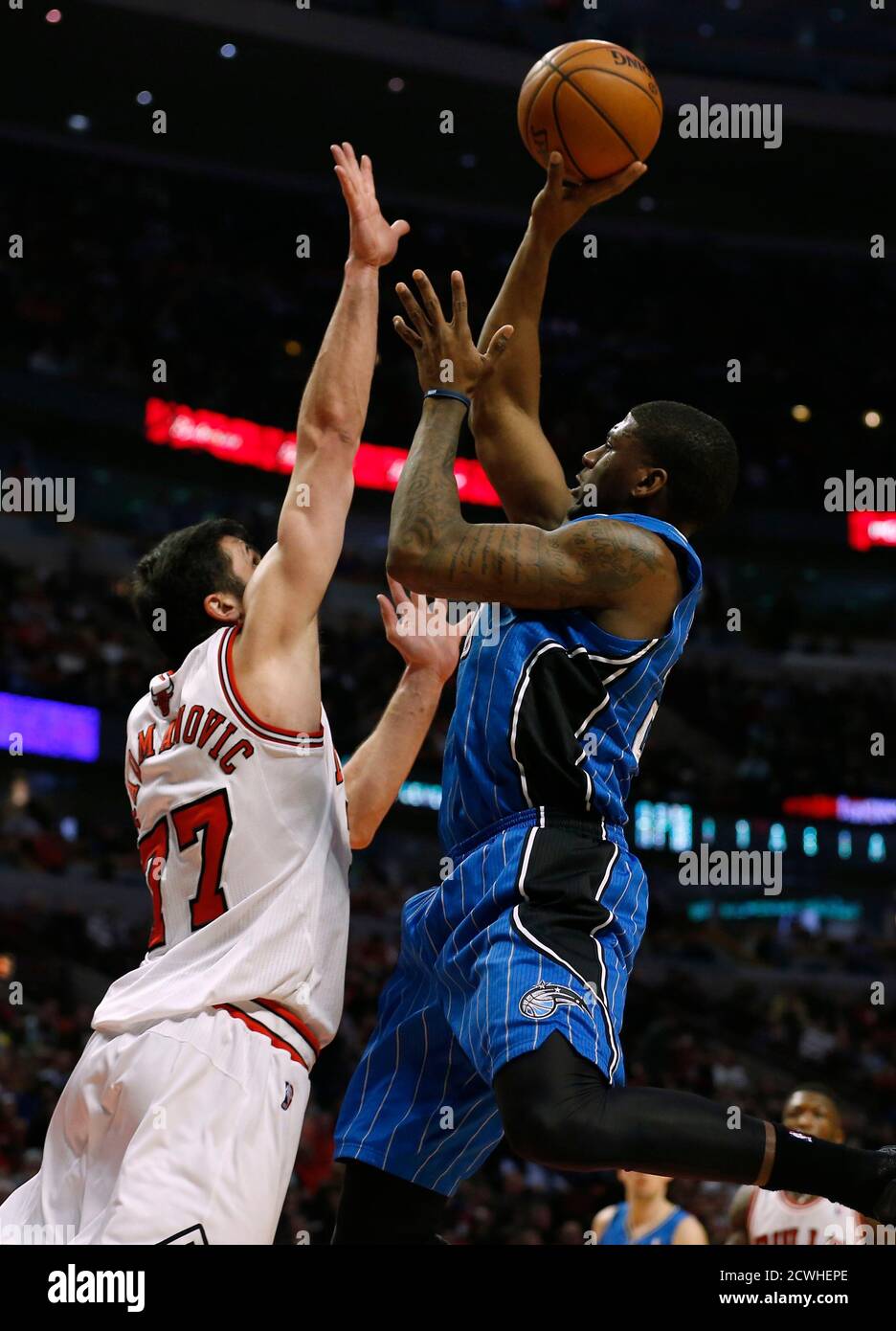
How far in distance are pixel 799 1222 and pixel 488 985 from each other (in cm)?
402

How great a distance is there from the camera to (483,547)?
3.46 meters

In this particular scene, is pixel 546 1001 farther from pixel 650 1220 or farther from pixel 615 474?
pixel 650 1220

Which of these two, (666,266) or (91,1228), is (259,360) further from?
(91,1228)

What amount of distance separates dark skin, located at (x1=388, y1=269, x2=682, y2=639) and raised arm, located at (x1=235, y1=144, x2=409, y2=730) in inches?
5.4

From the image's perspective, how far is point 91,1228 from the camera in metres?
3.03

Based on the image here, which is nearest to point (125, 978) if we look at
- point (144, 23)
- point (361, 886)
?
point (361, 886)

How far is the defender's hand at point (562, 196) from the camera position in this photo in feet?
13.7

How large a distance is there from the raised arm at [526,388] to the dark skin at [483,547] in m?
0.53

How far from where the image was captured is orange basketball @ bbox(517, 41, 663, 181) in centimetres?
429

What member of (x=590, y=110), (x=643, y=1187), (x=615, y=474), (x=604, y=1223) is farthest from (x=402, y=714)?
(x=604, y=1223)

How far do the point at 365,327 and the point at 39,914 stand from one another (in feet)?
39.8
